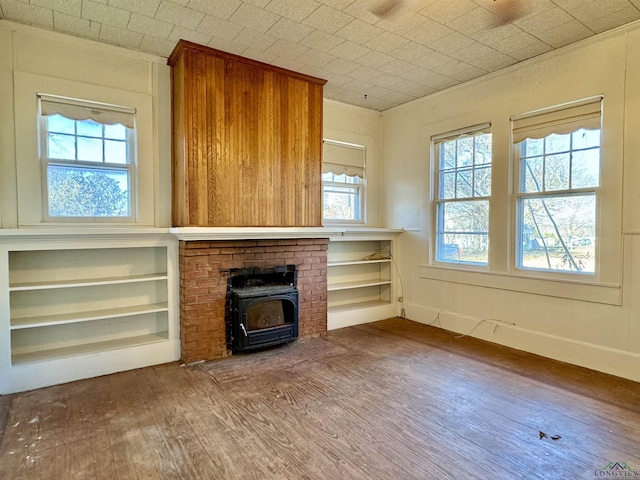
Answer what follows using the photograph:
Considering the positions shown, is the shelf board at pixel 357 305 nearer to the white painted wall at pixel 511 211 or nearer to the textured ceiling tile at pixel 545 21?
the white painted wall at pixel 511 211

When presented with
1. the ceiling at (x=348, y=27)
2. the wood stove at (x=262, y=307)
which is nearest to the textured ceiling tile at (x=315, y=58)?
the ceiling at (x=348, y=27)

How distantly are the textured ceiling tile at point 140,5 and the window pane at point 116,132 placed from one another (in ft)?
3.46

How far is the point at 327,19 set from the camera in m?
2.97

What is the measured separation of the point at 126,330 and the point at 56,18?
9.01 ft

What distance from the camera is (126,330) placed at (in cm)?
360

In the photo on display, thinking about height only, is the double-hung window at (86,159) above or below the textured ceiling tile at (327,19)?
below

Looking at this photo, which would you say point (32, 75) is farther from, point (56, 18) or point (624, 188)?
point (624, 188)

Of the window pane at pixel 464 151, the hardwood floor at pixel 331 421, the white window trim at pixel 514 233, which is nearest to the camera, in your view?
the hardwood floor at pixel 331 421

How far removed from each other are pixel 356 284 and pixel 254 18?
327 cm

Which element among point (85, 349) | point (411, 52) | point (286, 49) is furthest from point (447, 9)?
point (85, 349)

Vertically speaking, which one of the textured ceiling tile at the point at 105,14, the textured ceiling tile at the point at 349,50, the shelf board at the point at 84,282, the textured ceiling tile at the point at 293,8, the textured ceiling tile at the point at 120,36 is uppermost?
the textured ceiling tile at the point at 349,50

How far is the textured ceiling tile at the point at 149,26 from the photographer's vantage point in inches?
A: 116

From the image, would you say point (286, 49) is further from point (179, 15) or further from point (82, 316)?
point (82, 316)

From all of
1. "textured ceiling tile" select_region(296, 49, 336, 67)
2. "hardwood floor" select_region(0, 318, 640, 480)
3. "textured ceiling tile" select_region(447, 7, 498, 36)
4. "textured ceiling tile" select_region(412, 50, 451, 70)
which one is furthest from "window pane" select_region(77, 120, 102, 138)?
"textured ceiling tile" select_region(447, 7, 498, 36)
